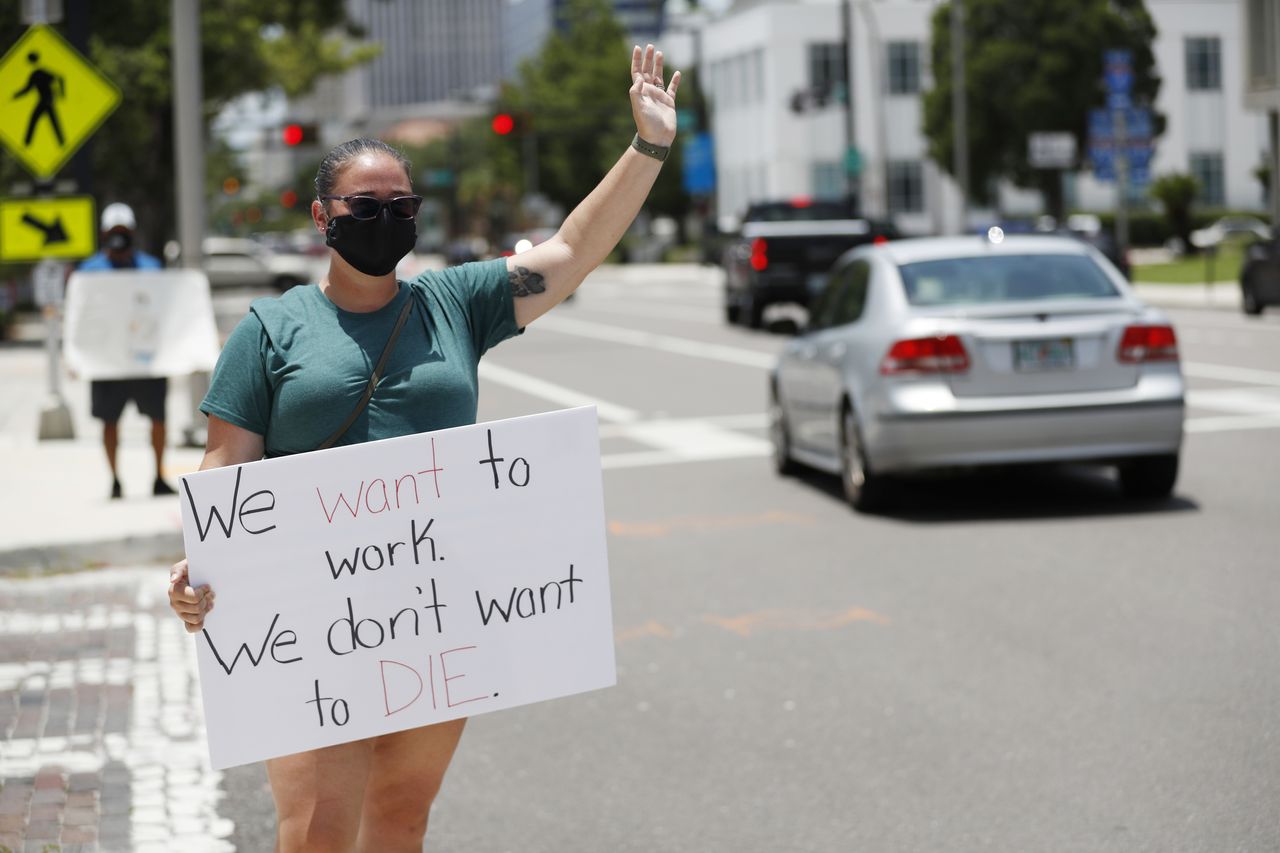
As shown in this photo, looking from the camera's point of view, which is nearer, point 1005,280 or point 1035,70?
point 1005,280

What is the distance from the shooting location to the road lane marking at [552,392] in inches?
749

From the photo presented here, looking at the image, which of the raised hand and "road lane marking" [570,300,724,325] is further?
"road lane marking" [570,300,724,325]

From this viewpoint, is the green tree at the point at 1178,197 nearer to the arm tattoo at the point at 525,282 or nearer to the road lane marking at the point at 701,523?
the road lane marking at the point at 701,523

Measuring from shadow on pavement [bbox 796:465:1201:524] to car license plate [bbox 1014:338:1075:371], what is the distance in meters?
0.68

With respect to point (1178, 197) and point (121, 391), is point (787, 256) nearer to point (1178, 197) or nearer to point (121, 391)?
point (121, 391)

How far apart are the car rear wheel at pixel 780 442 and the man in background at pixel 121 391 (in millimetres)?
4068

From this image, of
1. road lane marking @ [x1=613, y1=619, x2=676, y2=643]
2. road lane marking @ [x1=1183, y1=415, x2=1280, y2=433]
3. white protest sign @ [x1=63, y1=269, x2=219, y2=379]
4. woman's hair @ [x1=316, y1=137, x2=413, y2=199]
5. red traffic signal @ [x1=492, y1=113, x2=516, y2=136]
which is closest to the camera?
woman's hair @ [x1=316, y1=137, x2=413, y2=199]

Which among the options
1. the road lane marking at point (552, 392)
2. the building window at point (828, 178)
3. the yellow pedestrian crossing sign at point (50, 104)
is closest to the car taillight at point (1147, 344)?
the road lane marking at point (552, 392)

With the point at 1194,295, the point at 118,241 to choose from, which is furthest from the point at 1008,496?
the point at 1194,295

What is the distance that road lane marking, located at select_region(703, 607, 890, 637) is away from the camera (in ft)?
28.5

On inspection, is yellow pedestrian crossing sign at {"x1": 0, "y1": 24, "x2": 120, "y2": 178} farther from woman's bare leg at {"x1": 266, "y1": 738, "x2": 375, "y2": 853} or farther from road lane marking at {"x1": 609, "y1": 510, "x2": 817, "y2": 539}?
woman's bare leg at {"x1": 266, "y1": 738, "x2": 375, "y2": 853}

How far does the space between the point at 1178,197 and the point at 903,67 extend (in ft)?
88.4

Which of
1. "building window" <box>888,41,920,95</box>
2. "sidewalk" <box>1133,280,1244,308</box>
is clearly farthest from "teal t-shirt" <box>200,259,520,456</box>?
"building window" <box>888,41,920,95</box>

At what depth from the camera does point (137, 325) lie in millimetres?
13523
